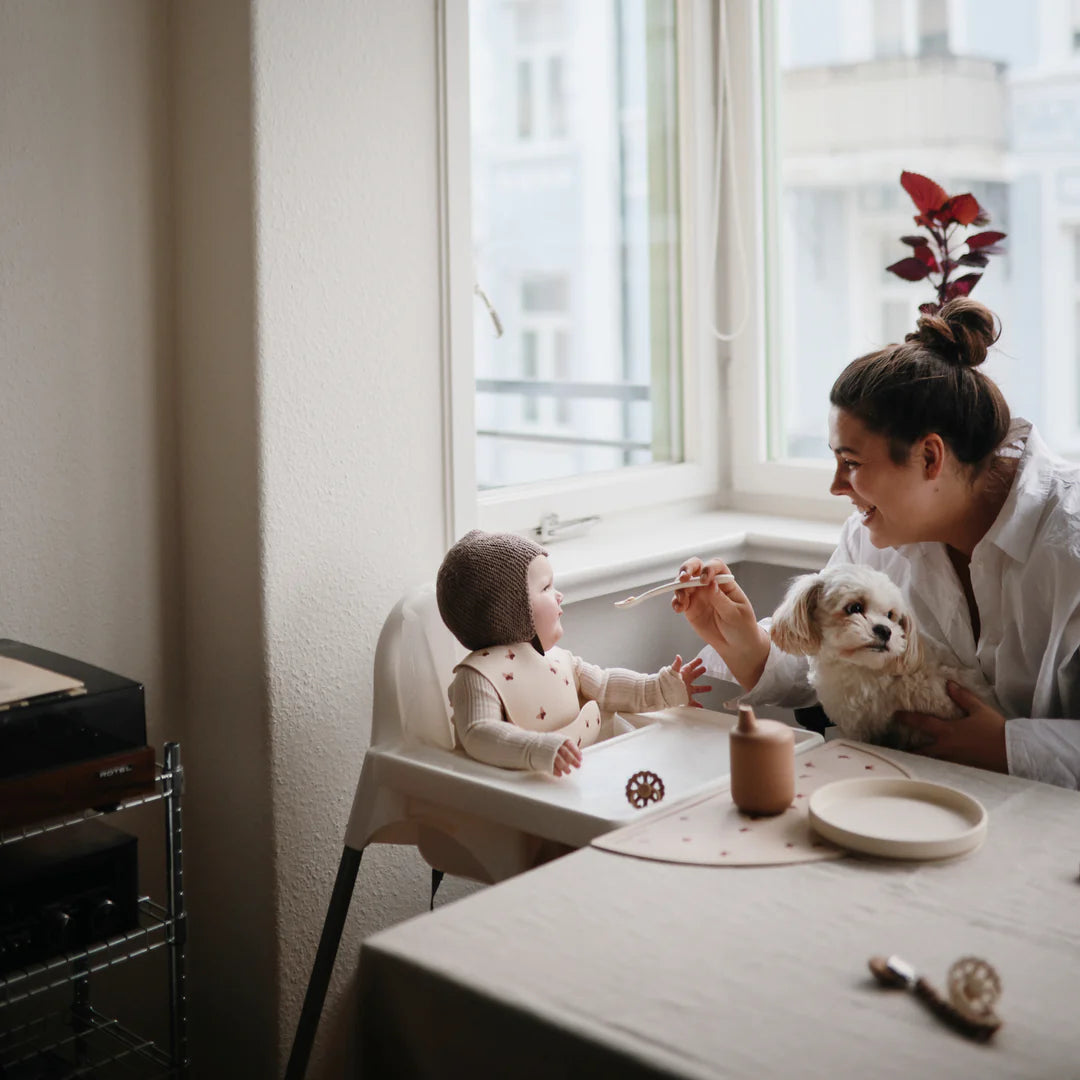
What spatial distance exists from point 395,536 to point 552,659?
13.2 inches

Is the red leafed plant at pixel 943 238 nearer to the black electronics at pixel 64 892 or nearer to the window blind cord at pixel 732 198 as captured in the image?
the window blind cord at pixel 732 198

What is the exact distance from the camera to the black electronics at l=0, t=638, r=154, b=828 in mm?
1380

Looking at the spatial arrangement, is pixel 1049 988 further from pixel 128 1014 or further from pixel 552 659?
pixel 128 1014

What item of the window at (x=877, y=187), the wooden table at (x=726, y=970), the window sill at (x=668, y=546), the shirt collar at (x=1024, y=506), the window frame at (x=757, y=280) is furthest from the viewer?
the window frame at (x=757, y=280)

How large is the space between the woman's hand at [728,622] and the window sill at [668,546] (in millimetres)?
261

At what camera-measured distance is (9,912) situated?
142cm

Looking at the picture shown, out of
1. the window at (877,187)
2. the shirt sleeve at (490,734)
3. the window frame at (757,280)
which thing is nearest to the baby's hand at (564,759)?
the shirt sleeve at (490,734)

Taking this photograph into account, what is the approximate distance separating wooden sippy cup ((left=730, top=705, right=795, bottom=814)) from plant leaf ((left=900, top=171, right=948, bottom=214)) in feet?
2.78

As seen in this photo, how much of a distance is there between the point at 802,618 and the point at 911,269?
22.2 inches

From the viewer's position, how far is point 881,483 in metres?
1.66

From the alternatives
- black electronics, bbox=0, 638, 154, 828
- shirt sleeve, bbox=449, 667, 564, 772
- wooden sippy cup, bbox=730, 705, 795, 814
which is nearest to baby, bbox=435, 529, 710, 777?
shirt sleeve, bbox=449, 667, 564, 772

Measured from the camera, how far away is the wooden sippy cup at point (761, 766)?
4.26 feet

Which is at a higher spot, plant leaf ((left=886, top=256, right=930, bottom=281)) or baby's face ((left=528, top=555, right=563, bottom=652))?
plant leaf ((left=886, top=256, right=930, bottom=281))

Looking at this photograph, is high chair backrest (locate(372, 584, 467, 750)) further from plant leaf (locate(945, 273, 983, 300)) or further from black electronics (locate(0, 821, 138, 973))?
plant leaf (locate(945, 273, 983, 300))
